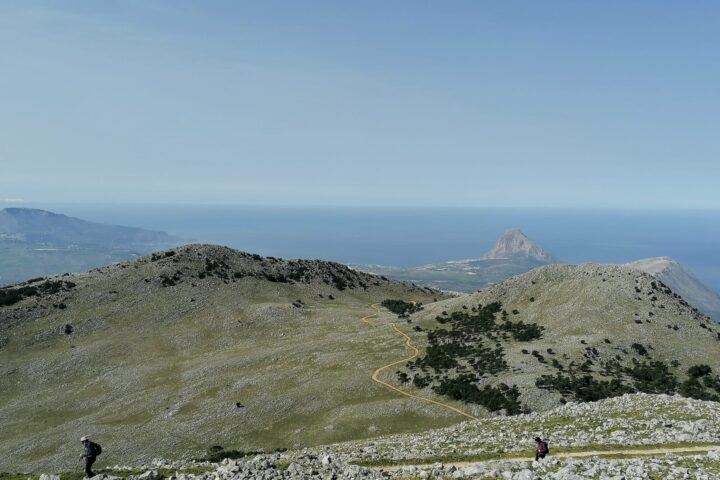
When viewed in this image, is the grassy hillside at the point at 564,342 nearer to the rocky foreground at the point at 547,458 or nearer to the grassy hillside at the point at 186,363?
the grassy hillside at the point at 186,363

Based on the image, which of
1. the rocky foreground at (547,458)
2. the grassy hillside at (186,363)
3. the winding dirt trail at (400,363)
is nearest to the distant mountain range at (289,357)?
the grassy hillside at (186,363)

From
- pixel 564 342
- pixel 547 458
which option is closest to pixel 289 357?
pixel 564 342

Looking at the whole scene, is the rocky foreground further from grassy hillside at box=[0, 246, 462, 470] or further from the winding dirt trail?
grassy hillside at box=[0, 246, 462, 470]

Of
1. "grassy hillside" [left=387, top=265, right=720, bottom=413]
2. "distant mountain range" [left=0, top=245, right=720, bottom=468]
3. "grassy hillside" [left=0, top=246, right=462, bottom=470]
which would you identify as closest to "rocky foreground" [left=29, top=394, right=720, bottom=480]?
"distant mountain range" [left=0, top=245, right=720, bottom=468]

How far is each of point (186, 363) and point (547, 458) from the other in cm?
7516

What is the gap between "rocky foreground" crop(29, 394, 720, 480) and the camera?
79.7 ft

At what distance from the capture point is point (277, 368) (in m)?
82.4

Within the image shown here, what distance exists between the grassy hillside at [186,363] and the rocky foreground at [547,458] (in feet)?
71.0

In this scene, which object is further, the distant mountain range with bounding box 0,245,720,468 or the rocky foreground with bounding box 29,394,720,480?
the distant mountain range with bounding box 0,245,720,468

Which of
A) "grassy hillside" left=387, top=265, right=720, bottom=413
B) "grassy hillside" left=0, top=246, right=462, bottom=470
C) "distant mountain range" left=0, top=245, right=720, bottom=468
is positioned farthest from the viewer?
"grassy hillside" left=387, top=265, right=720, bottom=413

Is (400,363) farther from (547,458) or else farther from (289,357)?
(547,458)

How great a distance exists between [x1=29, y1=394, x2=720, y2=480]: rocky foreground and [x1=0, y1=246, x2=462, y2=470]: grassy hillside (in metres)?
21.6

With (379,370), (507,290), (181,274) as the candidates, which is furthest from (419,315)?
(181,274)

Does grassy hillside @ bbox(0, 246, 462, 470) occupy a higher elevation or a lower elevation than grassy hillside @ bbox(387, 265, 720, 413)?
lower
